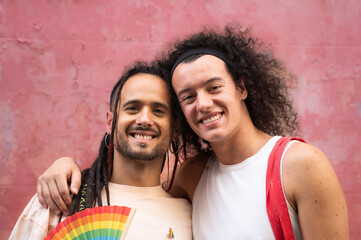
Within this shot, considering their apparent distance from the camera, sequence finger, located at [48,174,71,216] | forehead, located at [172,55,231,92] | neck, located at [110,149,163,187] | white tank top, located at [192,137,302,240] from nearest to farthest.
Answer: white tank top, located at [192,137,302,240] → finger, located at [48,174,71,216] → forehead, located at [172,55,231,92] → neck, located at [110,149,163,187]

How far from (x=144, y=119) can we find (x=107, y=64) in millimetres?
1091

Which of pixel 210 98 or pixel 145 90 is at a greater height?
pixel 145 90

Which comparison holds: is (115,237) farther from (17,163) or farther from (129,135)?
(17,163)

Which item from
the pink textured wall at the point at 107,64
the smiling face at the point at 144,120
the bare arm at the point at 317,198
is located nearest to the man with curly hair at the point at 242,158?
the bare arm at the point at 317,198

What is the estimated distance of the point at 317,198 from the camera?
1.64m

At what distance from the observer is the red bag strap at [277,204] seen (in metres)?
1.68

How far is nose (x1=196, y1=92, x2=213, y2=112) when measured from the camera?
79.9 inches

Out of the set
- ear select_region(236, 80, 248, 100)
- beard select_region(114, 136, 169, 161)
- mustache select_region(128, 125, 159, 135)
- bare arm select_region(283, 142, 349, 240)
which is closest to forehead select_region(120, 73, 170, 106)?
mustache select_region(128, 125, 159, 135)

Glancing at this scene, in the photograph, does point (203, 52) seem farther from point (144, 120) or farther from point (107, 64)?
point (107, 64)

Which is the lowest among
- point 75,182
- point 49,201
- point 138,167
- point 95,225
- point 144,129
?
point 95,225

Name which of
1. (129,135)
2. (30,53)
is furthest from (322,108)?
(30,53)

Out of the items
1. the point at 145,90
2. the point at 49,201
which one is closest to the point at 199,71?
the point at 145,90

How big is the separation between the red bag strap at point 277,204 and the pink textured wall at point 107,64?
144cm

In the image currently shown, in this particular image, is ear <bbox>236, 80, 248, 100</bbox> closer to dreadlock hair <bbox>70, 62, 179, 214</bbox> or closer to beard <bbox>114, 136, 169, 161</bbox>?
dreadlock hair <bbox>70, 62, 179, 214</bbox>
